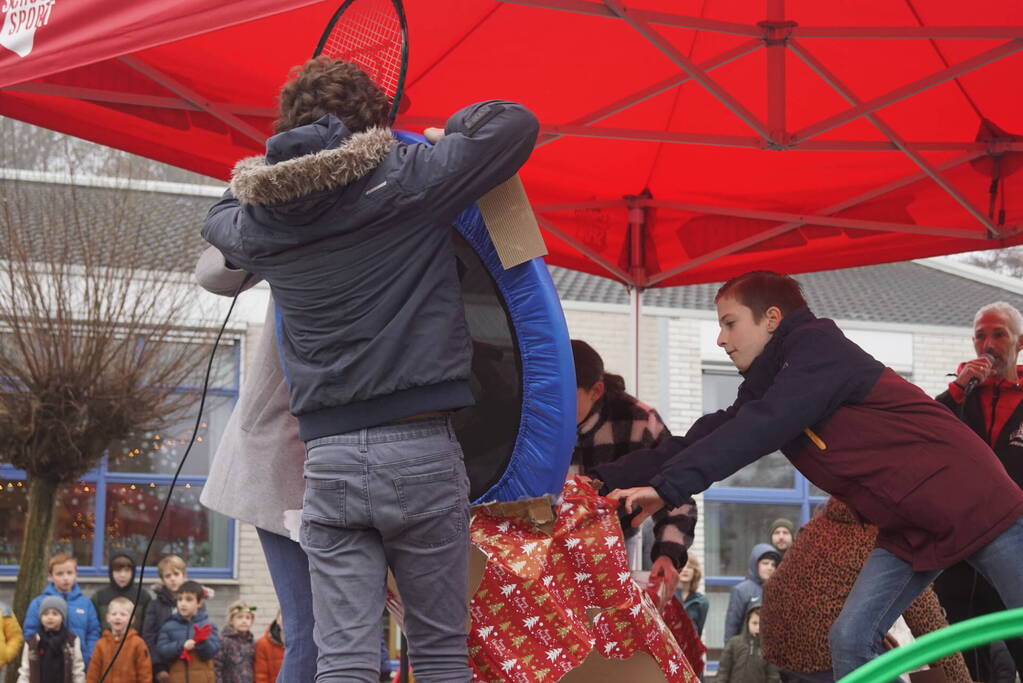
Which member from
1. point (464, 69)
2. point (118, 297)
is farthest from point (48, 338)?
point (464, 69)

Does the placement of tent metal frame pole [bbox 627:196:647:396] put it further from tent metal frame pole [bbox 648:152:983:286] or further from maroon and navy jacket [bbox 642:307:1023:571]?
maroon and navy jacket [bbox 642:307:1023:571]

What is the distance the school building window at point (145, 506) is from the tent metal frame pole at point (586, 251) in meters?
10.0

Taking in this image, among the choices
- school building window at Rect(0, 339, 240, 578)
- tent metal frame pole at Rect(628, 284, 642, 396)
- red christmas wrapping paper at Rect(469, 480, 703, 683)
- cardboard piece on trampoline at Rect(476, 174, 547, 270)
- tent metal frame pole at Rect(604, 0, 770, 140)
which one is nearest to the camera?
cardboard piece on trampoline at Rect(476, 174, 547, 270)

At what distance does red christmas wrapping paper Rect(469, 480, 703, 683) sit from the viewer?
4086mm

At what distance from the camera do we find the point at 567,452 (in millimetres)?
4012

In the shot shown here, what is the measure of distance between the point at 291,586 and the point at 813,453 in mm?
1665

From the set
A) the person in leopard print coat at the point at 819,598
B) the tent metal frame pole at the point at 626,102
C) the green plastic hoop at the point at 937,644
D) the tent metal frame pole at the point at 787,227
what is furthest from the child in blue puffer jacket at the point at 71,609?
the green plastic hoop at the point at 937,644

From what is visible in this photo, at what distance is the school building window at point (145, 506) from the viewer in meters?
17.6

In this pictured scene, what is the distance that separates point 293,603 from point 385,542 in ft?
2.29

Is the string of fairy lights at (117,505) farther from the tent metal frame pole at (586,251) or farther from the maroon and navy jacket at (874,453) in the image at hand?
the maroon and navy jacket at (874,453)

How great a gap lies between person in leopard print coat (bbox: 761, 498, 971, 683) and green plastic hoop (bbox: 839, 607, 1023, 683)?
3109 millimetres

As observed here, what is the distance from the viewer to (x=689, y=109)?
7.23 meters

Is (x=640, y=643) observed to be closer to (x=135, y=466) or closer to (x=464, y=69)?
(x=464, y=69)

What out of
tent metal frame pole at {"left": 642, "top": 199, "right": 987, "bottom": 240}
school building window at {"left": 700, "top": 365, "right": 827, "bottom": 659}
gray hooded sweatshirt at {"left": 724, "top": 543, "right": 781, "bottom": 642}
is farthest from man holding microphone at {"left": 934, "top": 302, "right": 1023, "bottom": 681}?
school building window at {"left": 700, "top": 365, "right": 827, "bottom": 659}
